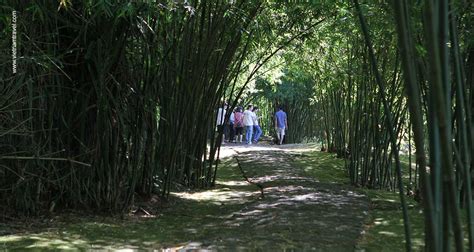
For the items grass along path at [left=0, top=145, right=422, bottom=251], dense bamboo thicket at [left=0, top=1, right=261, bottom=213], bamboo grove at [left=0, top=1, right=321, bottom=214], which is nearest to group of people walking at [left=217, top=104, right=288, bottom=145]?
grass along path at [left=0, top=145, right=422, bottom=251]

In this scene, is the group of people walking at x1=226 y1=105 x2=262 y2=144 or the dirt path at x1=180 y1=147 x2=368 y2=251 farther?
the group of people walking at x1=226 y1=105 x2=262 y2=144

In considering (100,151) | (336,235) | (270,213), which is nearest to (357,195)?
(270,213)

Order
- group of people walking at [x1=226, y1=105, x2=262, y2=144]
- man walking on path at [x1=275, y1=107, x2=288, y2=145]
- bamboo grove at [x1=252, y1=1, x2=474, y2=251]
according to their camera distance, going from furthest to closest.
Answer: man walking on path at [x1=275, y1=107, x2=288, y2=145], group of people walking at [x1=226, y1=105, x2=262, y2=144], bamboo grove at [x1=252, y1=1, x2=474, y2=251]

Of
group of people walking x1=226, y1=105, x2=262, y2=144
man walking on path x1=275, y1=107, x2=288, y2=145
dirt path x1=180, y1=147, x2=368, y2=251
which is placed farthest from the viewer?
man walking on path x1=275, y1=107, x2=288, y2=145

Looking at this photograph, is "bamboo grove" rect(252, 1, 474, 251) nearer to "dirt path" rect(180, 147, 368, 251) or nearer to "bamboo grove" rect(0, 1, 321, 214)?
"dirt path" rect(180, 147, 368, 251)

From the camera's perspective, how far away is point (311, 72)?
10.1m

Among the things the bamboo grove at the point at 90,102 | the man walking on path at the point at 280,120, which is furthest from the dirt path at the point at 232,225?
the man walking on path at the point at 280,120

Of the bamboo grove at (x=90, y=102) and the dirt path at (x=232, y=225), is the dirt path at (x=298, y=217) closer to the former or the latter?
the dirt path at (x=232, y=225)

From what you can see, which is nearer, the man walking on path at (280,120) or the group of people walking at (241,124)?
the group of people walking at (241,124)

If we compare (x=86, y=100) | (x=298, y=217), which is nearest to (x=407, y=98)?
(x=298, y=217)

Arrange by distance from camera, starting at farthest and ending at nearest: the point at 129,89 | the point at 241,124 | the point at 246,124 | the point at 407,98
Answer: the point at 241,124 < the point at 246,124 < the point at 129,89 < the point at 407,98

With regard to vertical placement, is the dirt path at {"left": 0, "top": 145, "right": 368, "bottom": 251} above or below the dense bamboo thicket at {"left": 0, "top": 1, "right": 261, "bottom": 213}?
below

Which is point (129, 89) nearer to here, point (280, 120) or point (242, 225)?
point (242, 225)

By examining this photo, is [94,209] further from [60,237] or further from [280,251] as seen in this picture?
[280,251]
